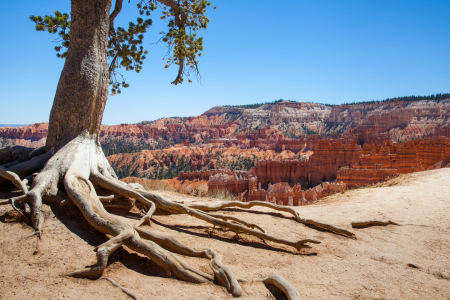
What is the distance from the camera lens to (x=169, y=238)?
147 inches

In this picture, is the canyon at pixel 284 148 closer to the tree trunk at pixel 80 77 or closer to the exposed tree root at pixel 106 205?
the exposed tree root at pixel 106 205

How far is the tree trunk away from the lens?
5.29 m

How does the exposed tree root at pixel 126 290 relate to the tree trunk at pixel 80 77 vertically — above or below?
below

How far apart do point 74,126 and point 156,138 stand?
125744 mm

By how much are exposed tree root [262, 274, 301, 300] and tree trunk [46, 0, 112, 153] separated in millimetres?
4286

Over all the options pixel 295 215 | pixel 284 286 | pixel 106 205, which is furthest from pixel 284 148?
pixel 284 286

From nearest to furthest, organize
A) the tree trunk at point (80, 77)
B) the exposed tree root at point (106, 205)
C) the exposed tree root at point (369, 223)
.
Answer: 1. the exposed tree root at point (106, 205)
2. the tree trunk at point (80, 77)
3. the exposed tree root at point (369, 223)

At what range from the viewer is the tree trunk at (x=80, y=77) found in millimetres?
5293

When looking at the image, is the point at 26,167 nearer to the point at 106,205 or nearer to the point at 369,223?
the point at 106,205

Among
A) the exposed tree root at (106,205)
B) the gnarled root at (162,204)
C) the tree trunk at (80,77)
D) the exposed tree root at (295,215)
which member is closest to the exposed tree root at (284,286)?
the exposed tree root at (106,205)

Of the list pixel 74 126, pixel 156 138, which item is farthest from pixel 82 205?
pixel 156 138

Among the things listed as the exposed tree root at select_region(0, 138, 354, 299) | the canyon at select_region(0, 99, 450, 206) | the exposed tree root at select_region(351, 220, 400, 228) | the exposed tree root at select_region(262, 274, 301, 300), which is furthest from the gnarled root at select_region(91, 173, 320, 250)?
the canyon at select_region(0, 99, 450, 206)

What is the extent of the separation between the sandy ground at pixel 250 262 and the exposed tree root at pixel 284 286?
8 cm

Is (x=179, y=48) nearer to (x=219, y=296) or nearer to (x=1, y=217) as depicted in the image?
(x=1, y=217)
